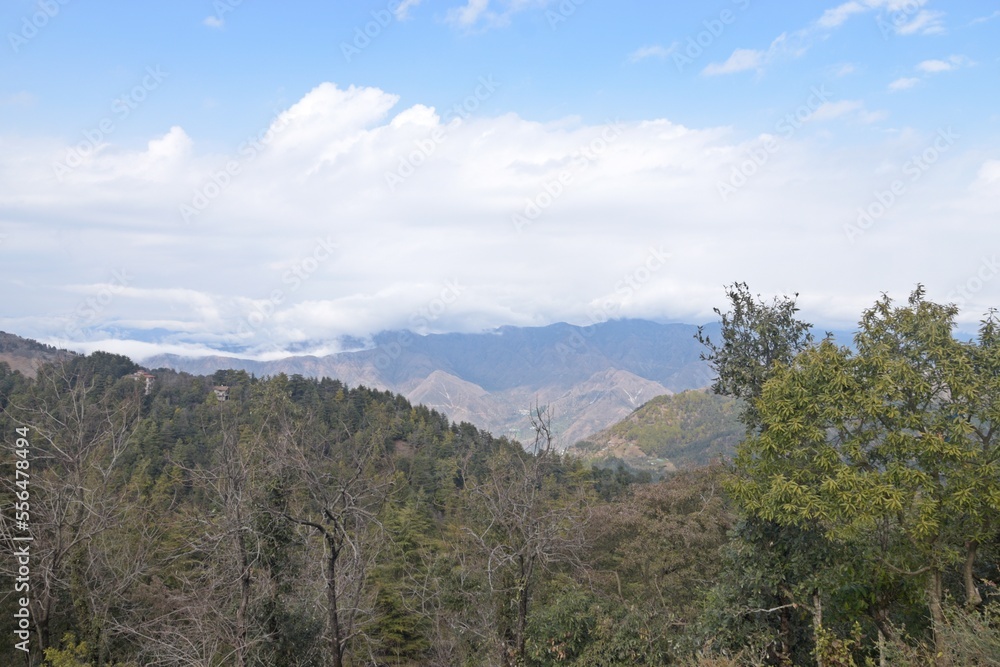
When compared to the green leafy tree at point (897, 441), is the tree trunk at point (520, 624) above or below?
below

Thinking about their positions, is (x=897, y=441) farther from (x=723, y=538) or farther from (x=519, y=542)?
(x=723, y=538)

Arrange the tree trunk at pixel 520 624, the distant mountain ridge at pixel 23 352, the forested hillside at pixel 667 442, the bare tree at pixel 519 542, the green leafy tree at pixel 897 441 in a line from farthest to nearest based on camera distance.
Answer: the forested hillside at pixel 667 442 < the distant mountain ridge at pixel 23 352 < the tree trunk at pixel 520 624 < the bare tree at pixel 519 542 < the green leafy tree at pixel 897 441

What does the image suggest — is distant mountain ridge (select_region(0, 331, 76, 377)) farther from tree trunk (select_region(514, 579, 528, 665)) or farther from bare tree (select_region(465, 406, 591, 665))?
tree trunk (select_region(514, 579, 528, 665))

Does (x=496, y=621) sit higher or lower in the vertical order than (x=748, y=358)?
lower

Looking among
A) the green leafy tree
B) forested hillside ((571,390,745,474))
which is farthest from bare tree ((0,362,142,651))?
forested hillside ((571,390,745,474))

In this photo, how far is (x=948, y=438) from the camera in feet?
31.7

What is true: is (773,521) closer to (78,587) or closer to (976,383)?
(976,383)

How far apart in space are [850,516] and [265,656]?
1320 centimetres

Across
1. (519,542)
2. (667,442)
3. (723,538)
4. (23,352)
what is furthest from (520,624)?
(667,442)

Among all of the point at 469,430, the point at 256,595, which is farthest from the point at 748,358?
the point at 469,430

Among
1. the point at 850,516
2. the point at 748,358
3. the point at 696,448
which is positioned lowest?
the point at 696,448

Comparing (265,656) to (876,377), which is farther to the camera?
(265,656)

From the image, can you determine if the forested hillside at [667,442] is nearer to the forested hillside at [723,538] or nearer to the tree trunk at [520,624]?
the forested hillside at [723,538]

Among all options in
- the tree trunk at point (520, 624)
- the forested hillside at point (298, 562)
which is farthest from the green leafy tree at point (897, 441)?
the tree trunk at point (520, 624)
